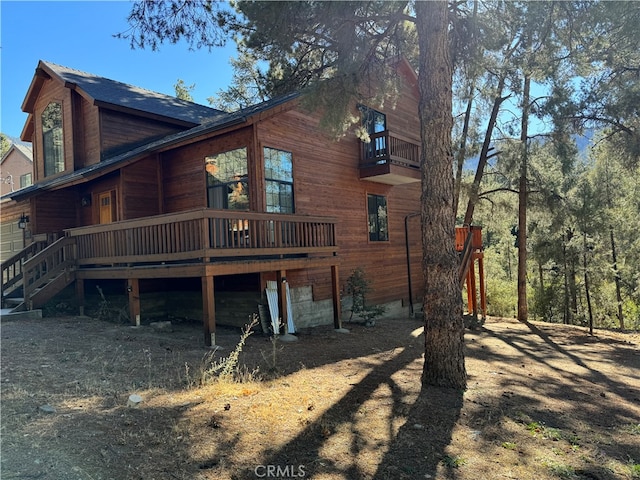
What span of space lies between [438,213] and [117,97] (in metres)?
11.5

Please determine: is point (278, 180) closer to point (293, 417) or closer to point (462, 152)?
point (293, 417)

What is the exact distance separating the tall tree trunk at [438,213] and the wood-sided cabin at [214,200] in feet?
11.9

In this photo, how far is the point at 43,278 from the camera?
9.41 meters

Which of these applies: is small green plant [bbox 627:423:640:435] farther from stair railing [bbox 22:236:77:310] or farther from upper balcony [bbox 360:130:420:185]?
stair railing [bbox 22:236:77:310]

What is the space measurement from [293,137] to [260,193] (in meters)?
1.99

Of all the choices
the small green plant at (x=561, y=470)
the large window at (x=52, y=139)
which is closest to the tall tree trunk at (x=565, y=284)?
the small green plant at (x=561, y=470)

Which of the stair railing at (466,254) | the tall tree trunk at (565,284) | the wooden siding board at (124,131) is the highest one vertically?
the wooden siding board at (124,131)

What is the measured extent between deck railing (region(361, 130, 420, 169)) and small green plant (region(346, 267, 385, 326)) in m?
3.39

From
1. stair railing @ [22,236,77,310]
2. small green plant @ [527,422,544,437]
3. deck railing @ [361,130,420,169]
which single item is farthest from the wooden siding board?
small green plant @ [527,422,544,437]

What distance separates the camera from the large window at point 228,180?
9.55 m

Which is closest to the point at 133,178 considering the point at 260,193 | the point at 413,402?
the point at 260,193

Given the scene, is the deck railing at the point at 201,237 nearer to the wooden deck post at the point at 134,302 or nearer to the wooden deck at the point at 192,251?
the wooden deck at the point at 192,251

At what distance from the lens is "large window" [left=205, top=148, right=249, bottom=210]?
955cm

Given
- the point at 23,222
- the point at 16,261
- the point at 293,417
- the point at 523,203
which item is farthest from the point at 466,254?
the point at 23,222
